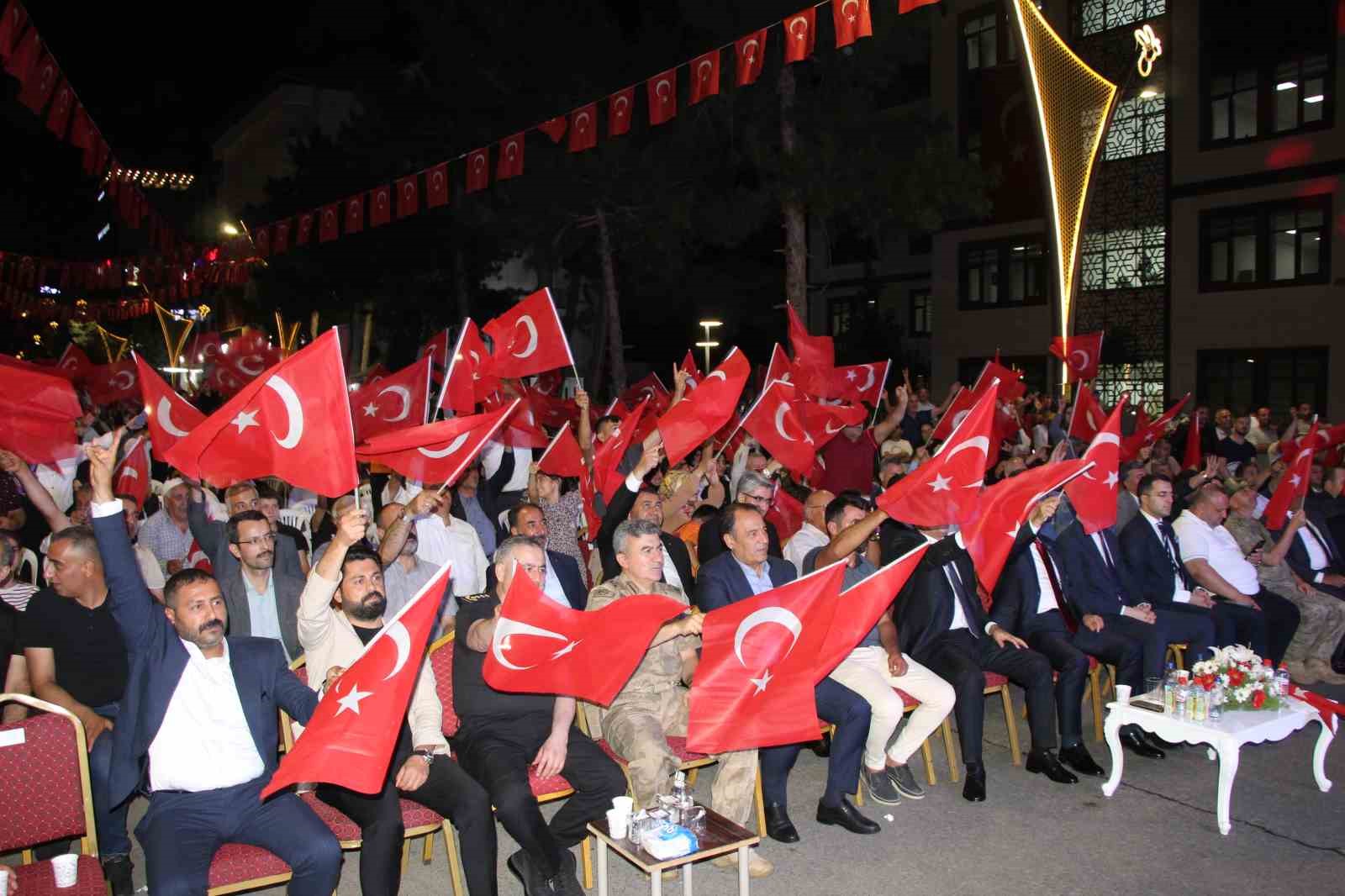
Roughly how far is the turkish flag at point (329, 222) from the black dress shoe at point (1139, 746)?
41.6 feet

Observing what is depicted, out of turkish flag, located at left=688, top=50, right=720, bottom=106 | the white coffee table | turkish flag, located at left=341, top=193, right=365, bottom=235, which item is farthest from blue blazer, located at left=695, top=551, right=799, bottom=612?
turkish flag, located at left=341, top=193, right=365, bottom=235

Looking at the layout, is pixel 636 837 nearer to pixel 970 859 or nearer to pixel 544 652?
pixel 544 652

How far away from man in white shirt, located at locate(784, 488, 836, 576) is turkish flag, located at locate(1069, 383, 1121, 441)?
590 cm

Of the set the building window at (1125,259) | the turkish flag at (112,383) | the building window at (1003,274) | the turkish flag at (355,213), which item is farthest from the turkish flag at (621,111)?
the building window at (1003,274)

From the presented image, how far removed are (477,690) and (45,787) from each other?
6.37 feet

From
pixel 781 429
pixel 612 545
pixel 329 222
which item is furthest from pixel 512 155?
pixel 612 545

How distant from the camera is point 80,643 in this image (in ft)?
17.8

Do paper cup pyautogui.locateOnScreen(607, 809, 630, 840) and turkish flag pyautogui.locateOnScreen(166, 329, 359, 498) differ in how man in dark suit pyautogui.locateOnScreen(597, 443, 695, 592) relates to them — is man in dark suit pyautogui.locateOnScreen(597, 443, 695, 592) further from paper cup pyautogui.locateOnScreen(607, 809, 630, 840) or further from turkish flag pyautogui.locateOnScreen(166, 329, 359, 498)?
paper cup pyautogui.locateOnScreen(607, 809, 630, 840)

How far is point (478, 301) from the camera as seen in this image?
3597 centimetres

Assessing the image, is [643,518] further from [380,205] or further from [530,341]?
[380,205]

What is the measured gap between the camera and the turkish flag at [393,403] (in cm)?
1020

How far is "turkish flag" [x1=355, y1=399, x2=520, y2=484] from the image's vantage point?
21.1ft

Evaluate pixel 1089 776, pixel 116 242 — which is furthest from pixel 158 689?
pixel 116 242

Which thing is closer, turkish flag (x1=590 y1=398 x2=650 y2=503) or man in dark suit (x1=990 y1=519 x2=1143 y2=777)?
man in dark suit (x1=990 y1=519 x2=1143 y2=777)
